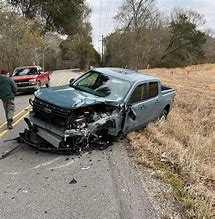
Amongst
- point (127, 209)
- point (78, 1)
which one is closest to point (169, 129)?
point (127, 209)

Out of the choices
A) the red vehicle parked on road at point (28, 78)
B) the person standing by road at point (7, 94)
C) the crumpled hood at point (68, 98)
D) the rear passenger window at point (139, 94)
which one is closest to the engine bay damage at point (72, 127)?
the crumpled hood at point (68, 98)

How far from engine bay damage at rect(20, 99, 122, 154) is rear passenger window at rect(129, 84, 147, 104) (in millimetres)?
858

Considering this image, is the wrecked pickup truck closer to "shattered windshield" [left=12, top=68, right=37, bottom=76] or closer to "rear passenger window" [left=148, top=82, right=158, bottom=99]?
"rear passenger window" [left=148, top=82, right=158, bottom=99]

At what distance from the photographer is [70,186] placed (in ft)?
20.6

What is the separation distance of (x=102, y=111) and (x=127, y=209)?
3.67 metres

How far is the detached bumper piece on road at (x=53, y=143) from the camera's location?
8086mm

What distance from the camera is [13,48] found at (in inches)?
1619

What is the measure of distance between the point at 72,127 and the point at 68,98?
75 centimetres

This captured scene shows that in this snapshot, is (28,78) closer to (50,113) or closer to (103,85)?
(103,85)

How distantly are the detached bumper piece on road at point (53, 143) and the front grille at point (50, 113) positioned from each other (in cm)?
29

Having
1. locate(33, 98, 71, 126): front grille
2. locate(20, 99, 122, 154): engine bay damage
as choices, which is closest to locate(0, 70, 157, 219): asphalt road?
locate(20, 99, 122, 154): engine bay damage

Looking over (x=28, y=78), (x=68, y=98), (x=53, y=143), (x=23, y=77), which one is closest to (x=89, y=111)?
(x=68, y=98)

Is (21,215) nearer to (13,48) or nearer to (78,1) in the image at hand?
(78,1)

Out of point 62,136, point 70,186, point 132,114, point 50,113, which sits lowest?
point 70,186
